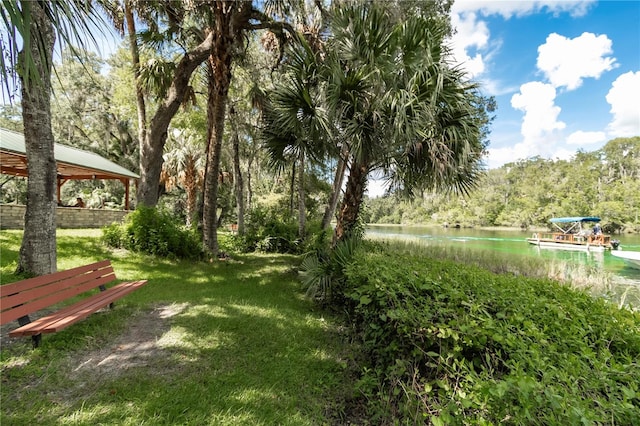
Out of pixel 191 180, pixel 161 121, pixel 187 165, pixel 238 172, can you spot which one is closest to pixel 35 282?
pixel 161 121

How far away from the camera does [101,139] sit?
72.2ft

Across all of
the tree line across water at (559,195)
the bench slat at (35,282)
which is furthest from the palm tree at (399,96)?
the tree line across water at (559,195)

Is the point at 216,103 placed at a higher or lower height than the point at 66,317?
higher

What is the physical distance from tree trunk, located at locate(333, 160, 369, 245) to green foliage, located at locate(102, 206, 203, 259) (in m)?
4.56

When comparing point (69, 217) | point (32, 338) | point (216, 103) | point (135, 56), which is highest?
point (135, 56)

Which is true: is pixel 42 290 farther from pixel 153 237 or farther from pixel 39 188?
pixel 153 237

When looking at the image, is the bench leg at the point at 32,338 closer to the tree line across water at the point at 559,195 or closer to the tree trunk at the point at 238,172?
the tree trunk at the point at 238,172

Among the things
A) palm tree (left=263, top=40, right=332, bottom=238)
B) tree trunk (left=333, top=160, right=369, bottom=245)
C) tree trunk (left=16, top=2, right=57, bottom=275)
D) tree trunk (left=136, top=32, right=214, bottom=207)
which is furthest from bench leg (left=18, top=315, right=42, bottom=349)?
tree trunk (left=136, top=32, right=214, bottom=207)

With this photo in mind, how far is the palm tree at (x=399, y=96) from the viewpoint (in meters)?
4.83

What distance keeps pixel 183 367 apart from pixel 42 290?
170cm

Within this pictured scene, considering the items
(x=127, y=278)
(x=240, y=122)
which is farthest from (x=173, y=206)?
(x=127, y=278)

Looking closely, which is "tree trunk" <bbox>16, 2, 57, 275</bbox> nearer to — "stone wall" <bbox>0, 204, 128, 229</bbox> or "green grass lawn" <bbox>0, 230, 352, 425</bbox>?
"green grass lawn" <bbox>0, 230, 352, 425</bbox>

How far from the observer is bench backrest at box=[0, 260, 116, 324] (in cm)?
257

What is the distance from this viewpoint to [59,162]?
10.9 meters
